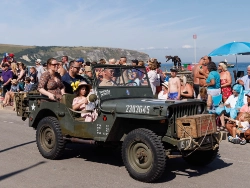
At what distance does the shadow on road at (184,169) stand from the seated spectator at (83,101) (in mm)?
1502

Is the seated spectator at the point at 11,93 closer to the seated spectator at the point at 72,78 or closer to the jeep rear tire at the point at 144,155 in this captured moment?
the seated spectator at the point at 72,78

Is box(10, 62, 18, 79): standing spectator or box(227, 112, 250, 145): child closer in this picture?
box(227, 112, 250, 145): child

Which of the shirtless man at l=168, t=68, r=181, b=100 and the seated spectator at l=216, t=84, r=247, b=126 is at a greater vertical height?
the shirtless man at l=168, t=68, r=181, b=100

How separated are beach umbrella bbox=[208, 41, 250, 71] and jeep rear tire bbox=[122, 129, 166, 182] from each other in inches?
309

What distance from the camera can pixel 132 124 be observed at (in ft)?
20.1

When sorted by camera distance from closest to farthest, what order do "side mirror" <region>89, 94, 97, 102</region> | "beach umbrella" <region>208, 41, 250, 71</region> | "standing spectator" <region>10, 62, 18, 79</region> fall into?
"side mirror" <region>89, 94, 97, 102</region> < "beach umbrella" <region>208, 41, 250, 71</region> < "standing spectator" <region>10, 62, 18, 79</region>

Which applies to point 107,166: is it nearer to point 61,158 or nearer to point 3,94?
point 61,158

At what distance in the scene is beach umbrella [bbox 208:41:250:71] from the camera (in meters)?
12.6

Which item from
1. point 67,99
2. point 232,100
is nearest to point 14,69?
point 232,100

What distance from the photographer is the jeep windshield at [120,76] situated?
6559mm

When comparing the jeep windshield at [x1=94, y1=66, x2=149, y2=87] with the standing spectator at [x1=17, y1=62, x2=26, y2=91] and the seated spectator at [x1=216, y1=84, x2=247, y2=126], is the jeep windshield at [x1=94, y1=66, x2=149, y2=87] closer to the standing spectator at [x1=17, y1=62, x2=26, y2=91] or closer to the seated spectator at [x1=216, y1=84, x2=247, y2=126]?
the seated spectator at [x1=216, y1=84, x2=247, y2=126]

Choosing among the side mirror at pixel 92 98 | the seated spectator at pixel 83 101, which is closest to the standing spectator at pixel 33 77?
the seated spectator at pixel 83 101

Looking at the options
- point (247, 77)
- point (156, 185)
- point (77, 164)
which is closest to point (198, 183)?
point (156, 185)

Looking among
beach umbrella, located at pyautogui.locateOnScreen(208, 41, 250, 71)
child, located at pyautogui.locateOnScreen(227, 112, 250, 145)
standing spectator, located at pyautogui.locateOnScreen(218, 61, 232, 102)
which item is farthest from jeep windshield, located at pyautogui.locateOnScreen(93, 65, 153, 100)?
beach umbrella, located at pyautogui.locateOnScreen(208, 41, 250, 71)
